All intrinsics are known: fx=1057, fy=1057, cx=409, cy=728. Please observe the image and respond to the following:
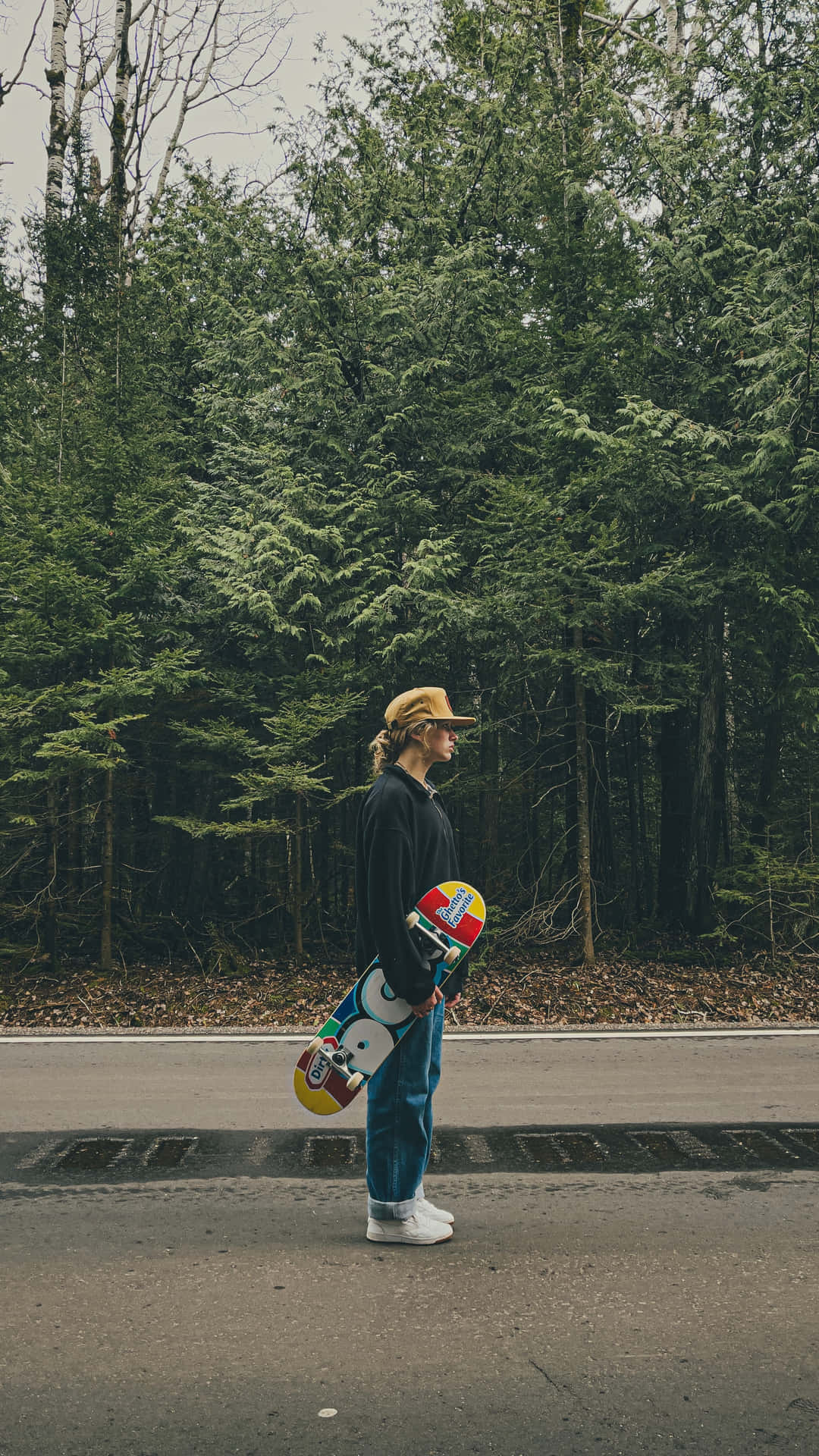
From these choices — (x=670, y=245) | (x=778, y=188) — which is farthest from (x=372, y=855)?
(x=778, y=188)

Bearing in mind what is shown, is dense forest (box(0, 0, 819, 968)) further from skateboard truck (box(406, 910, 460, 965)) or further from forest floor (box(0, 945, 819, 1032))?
skateboard truck (box(406, 910, 460, 965))

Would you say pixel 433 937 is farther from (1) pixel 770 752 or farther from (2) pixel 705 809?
(1) pixel 770 752

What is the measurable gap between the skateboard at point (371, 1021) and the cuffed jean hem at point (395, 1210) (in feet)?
1.41

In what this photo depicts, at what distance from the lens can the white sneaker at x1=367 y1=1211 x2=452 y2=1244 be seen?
414cm

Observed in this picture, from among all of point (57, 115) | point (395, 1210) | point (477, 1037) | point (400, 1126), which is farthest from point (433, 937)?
point (57, 115)

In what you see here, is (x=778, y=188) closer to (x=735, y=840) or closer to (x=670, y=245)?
(x=670, y=245)

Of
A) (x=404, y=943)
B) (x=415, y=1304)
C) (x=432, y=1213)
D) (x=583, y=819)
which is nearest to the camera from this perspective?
(x=415, y=1304)

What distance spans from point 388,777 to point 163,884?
9350 millimetres

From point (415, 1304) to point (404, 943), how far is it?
4.00ft

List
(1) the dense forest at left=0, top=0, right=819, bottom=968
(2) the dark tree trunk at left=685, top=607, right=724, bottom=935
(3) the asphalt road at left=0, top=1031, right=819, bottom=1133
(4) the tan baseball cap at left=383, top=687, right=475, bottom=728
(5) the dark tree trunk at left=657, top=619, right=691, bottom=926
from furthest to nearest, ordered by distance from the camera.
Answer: (5) the dark tree trunk at left=657, top=619, right=691, bottom=926 < (2) the dark tree trunk at left=685, top=607, right=724, bottom=935 < (1) the dense forest at left=0, top=0, right=819, bottom=968 < (3) the asphalt road at left=0, top=1031, right=819, bottom=1133 < (4) the tan baseball cap at left=383, top=687, right=475, bottom=728

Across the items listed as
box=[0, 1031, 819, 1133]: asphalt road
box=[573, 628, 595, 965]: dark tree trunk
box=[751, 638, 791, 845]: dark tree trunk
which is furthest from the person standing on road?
box=[751, 638, 791, 845]: dark tree trunk

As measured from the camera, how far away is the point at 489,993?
9.98 metres

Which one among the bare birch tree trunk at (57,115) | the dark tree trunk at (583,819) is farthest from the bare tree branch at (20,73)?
the dark tree trunk at (583,819)

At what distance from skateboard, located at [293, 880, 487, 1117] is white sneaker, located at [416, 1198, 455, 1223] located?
53cm
